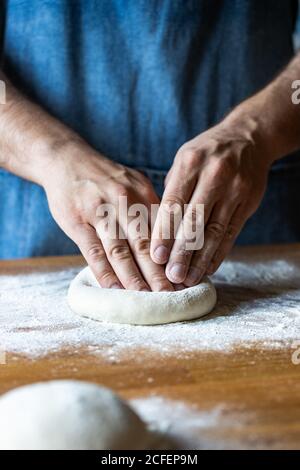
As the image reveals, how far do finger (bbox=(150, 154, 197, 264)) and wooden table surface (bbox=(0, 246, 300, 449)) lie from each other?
25 centimetres

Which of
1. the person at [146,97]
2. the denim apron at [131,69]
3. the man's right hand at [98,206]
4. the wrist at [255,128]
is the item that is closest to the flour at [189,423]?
the man's right hand at [98,206]

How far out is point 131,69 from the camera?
1.69 meters

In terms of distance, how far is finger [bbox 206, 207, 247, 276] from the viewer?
1360 millimetres

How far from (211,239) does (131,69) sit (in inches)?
23.6

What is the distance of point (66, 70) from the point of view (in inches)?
66.7

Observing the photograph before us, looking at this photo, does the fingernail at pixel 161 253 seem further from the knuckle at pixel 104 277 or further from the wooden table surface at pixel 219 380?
the wooden table surface at pixel 219 380

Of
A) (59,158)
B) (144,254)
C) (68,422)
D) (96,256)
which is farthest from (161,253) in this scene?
(68,422)

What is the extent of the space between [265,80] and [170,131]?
32cm

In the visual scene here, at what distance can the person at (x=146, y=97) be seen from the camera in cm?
150

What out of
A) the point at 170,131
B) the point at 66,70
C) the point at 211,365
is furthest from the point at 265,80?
the point at 211,365

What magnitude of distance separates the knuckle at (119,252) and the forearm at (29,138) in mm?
260

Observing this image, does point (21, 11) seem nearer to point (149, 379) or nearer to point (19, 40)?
point (19, 40)
